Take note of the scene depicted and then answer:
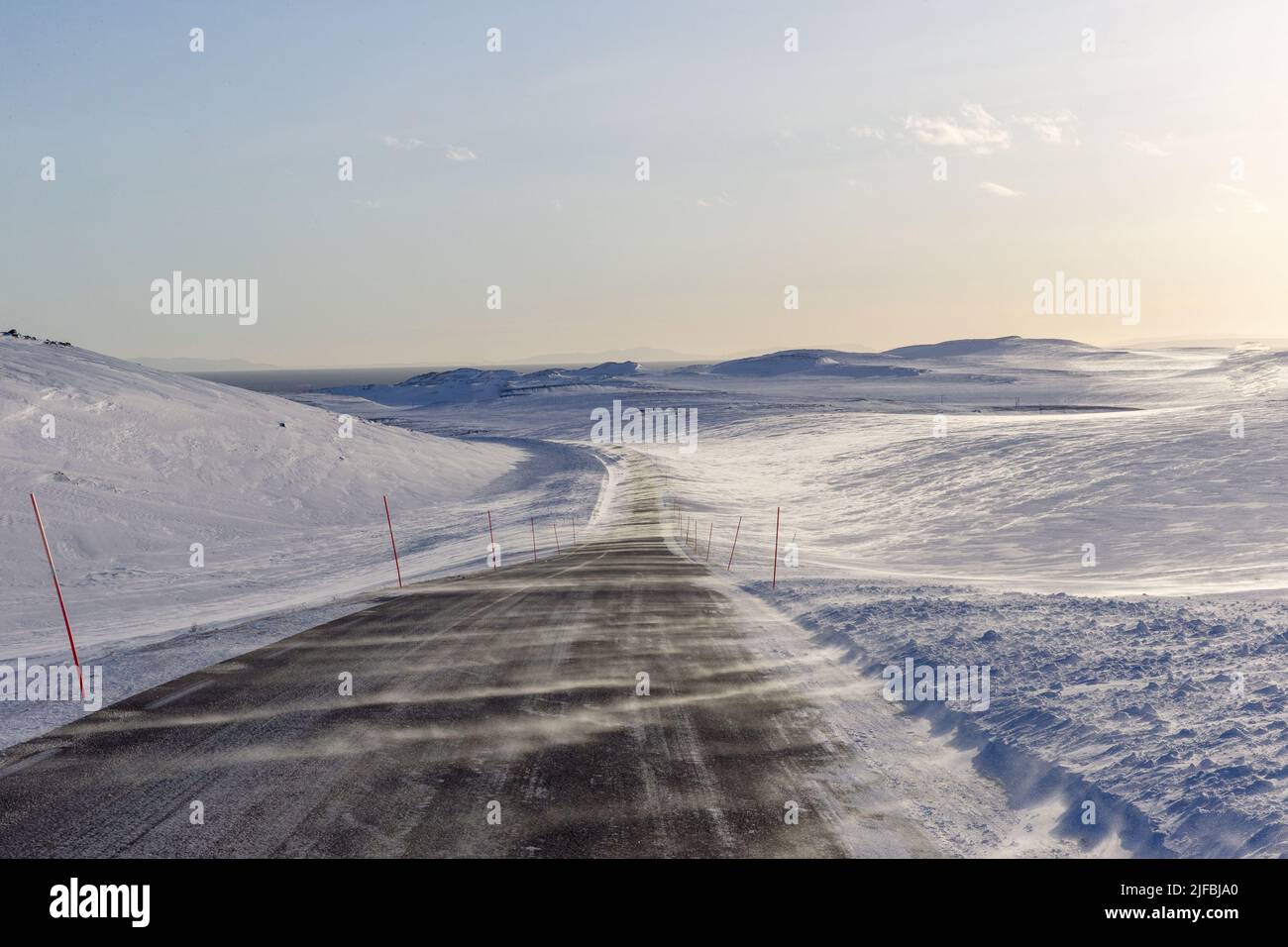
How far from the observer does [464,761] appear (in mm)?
8656

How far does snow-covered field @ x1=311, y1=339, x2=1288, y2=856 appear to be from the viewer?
777 centimetres

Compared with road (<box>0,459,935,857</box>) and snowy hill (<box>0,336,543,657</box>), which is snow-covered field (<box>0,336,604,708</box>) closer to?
snowy hill (<box>0,336,543,657</box>)

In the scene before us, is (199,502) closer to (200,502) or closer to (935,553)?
(200,502)

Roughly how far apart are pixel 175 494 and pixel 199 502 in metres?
1.00

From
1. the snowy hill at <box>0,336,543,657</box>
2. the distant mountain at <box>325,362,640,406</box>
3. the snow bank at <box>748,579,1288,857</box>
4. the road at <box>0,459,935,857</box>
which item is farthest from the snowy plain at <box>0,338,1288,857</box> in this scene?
the distant mountain at <box>325,362,640,406</box>

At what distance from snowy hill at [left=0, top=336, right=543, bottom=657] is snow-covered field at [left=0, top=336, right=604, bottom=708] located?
11 cm

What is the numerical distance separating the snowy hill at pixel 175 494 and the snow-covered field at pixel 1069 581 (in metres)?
13.2

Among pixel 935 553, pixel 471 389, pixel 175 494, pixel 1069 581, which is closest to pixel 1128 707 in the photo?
pixel 1069 581

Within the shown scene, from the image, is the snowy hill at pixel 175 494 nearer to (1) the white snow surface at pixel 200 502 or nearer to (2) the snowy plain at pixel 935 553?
(1) the white snow surface at pixel 200 502

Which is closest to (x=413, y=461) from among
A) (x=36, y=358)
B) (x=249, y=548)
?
(x=36, y=358)

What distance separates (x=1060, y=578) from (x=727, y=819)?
17.6m
